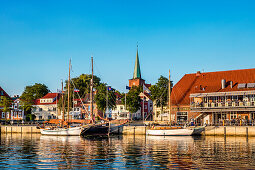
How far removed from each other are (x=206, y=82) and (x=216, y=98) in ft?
25.5

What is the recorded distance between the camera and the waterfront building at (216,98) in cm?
5228

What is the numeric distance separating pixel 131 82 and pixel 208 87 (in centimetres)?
8134

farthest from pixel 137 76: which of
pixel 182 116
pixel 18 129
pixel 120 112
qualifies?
pixel 18 129

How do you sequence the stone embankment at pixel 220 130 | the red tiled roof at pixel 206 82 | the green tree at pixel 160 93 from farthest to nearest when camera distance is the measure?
1. the green tree at pixel 160 93
2. the red tiled roof at pixel 206 82
3. the stone embankment at pixel 220 130

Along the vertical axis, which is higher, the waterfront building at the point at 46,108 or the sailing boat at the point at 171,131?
the waterfront building at the point at 46,108

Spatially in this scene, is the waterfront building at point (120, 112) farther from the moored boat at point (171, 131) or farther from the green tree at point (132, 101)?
the moored boat at point (171, 131)

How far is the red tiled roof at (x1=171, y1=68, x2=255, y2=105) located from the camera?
5859 centimetres

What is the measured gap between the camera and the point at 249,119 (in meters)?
52.3

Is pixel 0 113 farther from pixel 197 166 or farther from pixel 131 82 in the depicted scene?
pixel 197 166

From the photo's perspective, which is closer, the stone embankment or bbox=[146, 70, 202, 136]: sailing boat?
the stone embankment

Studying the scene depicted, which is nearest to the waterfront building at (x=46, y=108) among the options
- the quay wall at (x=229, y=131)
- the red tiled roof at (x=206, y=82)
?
the red tiled roof at (x=206, y=82)

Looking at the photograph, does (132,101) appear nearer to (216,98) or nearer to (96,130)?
(96,130)

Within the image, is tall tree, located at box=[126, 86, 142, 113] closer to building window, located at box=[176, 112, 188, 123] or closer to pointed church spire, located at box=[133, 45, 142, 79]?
building window, located at box=[176, 112, 188, 123]

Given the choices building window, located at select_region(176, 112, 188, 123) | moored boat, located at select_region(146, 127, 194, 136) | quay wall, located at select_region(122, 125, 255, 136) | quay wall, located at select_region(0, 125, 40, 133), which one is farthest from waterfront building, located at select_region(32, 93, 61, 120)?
quay wall, located at select_region(122, 125, 255, 136)
